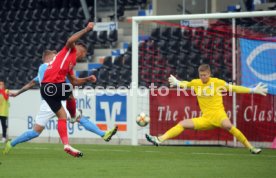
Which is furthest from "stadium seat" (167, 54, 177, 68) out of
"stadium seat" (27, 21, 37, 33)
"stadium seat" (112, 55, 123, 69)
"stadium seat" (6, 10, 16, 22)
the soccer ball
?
"stadium seat" (6, 10, 16, 22)

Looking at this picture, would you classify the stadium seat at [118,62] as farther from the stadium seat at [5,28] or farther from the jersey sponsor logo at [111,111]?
the stadium seat at [5,28]

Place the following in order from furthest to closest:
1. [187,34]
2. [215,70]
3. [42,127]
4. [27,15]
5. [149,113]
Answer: [27,15] → [187,34] → [215,70] → [149,113] → [42,127]

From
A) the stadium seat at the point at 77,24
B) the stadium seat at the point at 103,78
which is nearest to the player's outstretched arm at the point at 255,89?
the stadium seat at the point at 103,78

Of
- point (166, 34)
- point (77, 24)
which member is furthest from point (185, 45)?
point (77, 24)

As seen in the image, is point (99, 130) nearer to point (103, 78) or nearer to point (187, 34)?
point (187, 34)

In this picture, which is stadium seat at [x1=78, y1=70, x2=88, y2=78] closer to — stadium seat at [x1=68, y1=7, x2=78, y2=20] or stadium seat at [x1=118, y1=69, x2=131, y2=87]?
stadium seat at [x1=118, y1=69, x2=131, y2=87]

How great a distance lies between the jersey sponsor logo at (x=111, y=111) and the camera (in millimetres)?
19578

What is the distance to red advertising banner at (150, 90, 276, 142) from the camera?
1761 cm

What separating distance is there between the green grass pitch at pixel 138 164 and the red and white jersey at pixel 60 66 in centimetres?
130

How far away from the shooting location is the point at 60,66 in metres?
13.1

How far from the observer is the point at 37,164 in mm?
12438

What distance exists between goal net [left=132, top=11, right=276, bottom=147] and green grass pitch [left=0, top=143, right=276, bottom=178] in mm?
2069

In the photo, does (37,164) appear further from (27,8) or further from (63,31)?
(27,8)

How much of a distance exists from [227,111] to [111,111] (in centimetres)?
311
